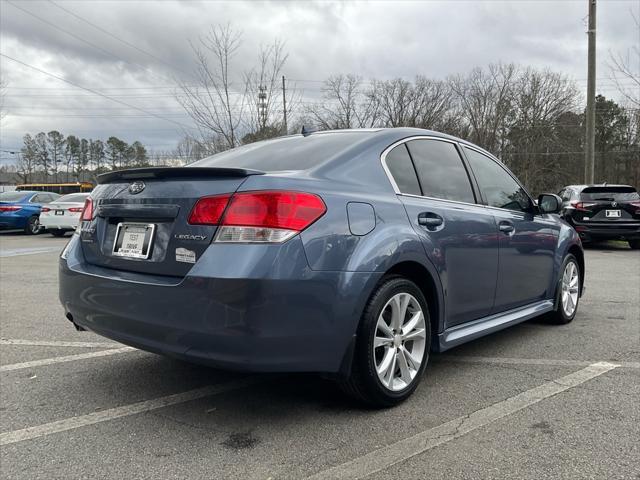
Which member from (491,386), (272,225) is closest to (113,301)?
(272,225)

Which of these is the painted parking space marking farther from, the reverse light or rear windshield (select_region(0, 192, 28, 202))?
the reverse light

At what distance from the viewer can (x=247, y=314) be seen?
93.4 inches

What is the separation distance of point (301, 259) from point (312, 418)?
969 millimetres

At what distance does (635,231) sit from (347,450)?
11282 mm

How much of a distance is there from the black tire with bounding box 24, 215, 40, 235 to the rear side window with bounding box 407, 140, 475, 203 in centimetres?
1729

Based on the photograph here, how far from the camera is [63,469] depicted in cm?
235

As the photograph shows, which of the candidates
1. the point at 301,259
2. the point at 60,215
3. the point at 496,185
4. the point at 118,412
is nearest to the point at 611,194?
the point at 496,185

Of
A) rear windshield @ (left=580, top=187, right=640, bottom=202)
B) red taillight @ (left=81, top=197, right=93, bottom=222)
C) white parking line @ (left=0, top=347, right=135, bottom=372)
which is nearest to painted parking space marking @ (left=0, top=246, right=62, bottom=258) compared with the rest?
white parking line @ (left=0, top=347, right=135, bottom=372)

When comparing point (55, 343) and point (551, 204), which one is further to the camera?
point (551, 204)

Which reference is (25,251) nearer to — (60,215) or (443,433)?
(60,215)

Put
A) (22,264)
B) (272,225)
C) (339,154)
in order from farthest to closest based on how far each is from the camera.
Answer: (22,264), (339,154), (272,225)

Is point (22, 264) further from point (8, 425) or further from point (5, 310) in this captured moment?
point (8, 425)

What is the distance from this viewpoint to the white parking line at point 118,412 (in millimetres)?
2699

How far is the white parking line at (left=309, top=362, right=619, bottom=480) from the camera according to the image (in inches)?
92.0
